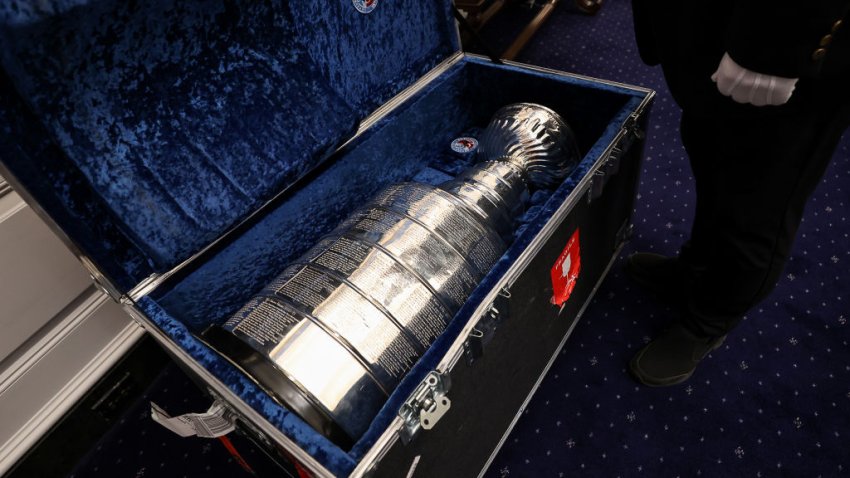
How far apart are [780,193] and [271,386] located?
83 cm

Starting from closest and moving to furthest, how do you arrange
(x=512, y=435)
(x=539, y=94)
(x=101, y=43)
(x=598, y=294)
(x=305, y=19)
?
(x=101, y=43), (x=305, y=19), (x=512, y=435), (x=539, y=94), (x=598, y=294)

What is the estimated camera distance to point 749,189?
76cm

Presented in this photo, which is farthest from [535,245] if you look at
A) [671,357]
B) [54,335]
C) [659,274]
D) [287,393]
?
[54,335]

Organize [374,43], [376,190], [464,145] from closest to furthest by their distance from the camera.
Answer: [374,43]
[376,190]
[464,145]

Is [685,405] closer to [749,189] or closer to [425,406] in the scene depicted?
[749,189]

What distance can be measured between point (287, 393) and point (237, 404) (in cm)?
7

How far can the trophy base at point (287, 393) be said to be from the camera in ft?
2.16

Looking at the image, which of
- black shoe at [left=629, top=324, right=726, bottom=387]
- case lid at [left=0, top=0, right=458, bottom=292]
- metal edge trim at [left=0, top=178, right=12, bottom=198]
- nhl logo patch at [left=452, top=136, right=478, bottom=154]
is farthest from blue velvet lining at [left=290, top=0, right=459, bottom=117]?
black shoe at [left=629, top=324, right=726, bottom=387]

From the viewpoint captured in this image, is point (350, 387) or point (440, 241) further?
point (440, 241)

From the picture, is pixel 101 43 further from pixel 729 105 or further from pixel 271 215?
pixel 729 105

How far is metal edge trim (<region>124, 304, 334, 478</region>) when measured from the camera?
0.59 meters

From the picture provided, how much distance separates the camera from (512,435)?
3.67ft

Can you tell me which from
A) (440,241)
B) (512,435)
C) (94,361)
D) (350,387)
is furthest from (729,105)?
(94,361)

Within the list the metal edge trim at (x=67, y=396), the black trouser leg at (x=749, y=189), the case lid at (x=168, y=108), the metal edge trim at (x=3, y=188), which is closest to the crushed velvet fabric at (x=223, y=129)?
the case lid at (x=168, y=108)
